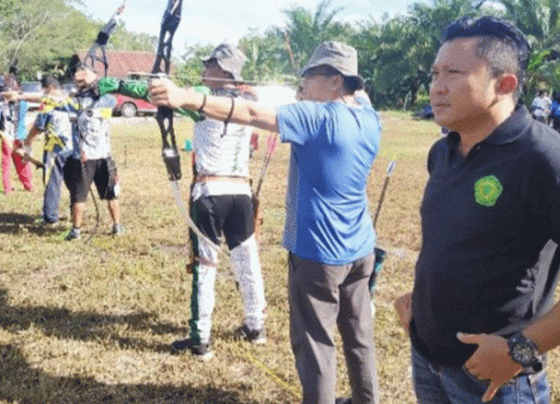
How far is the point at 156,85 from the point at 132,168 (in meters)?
12.5

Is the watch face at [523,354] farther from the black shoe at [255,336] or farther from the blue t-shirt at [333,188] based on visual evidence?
the black shoe at [255,336]

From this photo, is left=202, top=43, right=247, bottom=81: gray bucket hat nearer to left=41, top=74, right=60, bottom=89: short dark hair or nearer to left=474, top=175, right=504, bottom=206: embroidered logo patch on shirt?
left=474, top=175, right=504, bottom=206: embroidered logo patch on shirt

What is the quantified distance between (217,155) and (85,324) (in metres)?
1.96

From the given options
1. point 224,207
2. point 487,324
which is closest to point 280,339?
point 224,207

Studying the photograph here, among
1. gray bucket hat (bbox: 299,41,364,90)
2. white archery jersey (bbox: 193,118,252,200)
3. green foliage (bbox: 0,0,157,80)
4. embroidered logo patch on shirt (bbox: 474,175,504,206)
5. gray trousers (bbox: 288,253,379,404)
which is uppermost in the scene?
green foliage (bbox: 0,0,157,80)

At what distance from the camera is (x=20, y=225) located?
8.48 meters

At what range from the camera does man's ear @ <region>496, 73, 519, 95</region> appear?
6.50ft

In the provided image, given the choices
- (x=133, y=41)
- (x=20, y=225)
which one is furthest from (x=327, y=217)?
(x=133, y=41)

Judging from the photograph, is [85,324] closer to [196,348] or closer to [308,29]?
[196,348]

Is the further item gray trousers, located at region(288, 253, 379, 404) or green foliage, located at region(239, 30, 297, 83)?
green foliage, located at region(239, 30, 297, 83)

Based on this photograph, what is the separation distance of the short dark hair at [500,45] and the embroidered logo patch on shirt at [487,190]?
339 millimetres

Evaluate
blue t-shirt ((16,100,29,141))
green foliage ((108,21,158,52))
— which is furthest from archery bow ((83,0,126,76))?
green foliage ((108,21,158,52))

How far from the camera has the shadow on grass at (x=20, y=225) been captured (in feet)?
26.9

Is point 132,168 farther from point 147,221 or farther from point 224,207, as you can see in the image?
point 224,207
